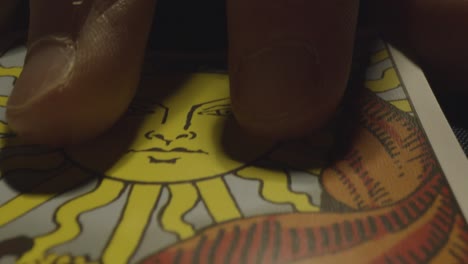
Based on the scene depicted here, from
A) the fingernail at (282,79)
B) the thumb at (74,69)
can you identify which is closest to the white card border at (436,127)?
the fingernail at (282,79)

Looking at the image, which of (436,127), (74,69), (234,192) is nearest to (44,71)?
(74,69)

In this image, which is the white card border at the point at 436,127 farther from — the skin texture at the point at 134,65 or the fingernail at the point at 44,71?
the fingernail at the point at 44,71

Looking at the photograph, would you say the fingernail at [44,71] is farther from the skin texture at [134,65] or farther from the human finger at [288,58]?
the human finger at [288,58]

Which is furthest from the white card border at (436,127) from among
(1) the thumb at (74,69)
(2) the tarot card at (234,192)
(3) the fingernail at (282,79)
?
(1) the thumb at (74,69)

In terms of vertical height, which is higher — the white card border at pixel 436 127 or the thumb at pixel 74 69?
the thumb at pixel 74 69

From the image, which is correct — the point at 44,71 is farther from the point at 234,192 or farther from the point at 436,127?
the point at 436,127

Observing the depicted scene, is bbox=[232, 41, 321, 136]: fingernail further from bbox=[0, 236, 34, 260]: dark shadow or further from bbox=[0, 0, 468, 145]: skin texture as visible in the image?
bbox=[0, 236, 34, 260]: dark shadow
